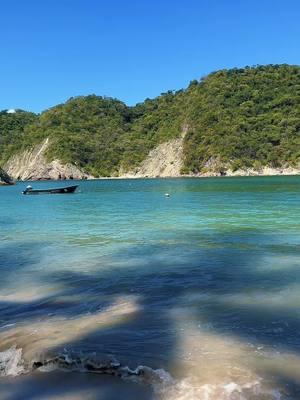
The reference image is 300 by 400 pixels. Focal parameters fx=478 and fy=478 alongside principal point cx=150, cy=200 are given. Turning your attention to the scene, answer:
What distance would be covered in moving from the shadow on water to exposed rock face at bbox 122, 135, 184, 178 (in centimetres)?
15221

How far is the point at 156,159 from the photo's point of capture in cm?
18088

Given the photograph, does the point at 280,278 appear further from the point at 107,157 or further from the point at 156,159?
the point at 107,157

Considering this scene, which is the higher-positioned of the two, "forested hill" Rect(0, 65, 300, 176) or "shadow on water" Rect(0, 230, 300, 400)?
"forested hill" Rect(0, 65, 300, 176)

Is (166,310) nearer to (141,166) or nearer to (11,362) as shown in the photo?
(11,362)

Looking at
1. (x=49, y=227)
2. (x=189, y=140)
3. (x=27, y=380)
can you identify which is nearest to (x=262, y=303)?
(x=27, y=380)

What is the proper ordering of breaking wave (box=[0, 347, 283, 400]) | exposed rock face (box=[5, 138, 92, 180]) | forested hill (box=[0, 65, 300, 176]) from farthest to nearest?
exposed rock face (box=[5, 138, 92, 180]), forested hill (box=[0, 65, 300, 176]), breaking wave (box=[0, 347, 283, 400])

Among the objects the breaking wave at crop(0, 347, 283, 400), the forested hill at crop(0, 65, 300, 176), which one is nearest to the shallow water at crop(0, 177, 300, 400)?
the breaking wave at crop(0, 347, 283, 400)

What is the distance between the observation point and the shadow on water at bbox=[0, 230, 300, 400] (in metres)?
7.64

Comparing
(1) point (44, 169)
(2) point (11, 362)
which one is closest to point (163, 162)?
(1) point (44, 169)

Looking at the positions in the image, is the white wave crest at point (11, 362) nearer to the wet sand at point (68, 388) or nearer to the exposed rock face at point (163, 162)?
the wet sand at point (68, 388)

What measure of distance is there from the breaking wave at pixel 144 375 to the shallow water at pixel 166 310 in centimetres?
2

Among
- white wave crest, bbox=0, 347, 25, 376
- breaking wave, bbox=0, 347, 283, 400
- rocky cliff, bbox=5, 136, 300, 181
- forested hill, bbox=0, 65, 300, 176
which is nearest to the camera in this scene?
breaking wave, bbox=0, 347, 283, 400

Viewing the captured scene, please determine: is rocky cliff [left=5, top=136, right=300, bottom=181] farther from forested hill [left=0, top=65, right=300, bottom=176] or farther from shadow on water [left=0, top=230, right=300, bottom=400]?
shadow on water [left=0, top=230, right=300, bottom=400]

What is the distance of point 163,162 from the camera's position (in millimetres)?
177500
